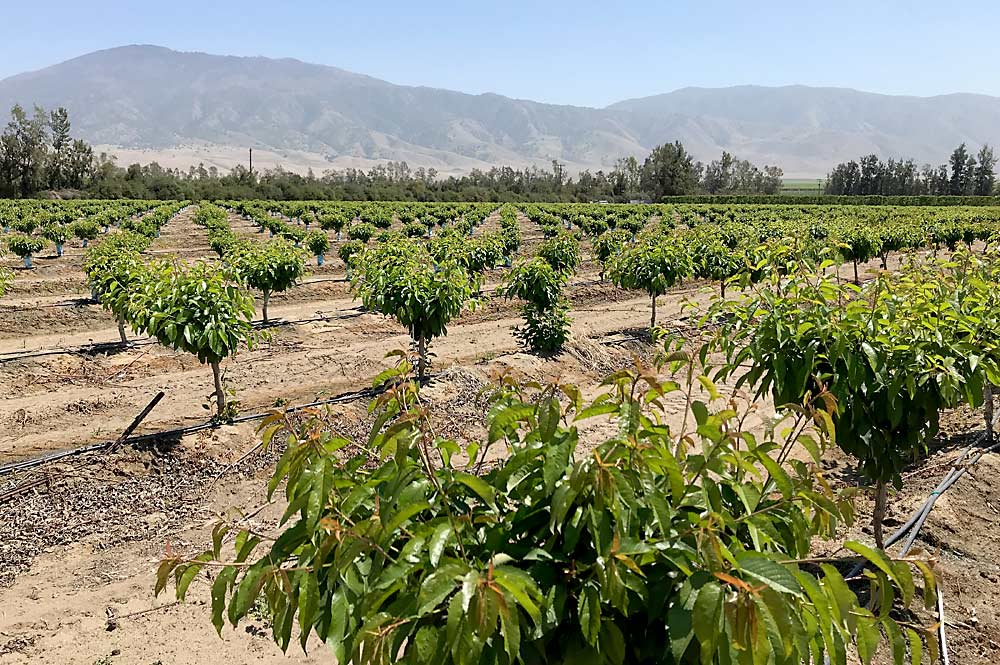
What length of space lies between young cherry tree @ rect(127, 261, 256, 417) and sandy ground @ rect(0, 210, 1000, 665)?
1246 mm

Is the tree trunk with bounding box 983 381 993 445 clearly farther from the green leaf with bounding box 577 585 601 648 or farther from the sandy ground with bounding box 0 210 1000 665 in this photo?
the green leaf with bounding box 577 585 601 648

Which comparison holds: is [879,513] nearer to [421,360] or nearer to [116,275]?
[421,360]

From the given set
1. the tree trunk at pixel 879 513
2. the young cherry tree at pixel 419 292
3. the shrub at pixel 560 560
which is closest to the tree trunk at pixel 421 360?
the young cherry tree at pixel 419 292

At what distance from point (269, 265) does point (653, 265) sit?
879 cm

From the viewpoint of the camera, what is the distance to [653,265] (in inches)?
585

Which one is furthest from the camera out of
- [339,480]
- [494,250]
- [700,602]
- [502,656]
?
[494,250]

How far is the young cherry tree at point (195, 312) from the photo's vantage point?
27.5 feet

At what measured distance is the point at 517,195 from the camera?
9431cm

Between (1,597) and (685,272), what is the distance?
44.5 feet

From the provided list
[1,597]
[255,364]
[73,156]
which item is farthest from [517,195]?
[1,597]

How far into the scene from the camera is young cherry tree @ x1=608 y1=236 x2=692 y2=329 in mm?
14859

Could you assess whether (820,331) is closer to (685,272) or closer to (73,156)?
(685,272)

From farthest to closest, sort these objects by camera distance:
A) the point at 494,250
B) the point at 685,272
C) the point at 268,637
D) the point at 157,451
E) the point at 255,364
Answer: the point at 494,250 < the point at 685,272 < the point at 255,364 < the point at 157,451 < the point at 268,637

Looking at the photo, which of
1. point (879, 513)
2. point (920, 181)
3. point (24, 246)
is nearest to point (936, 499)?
point (879, 513)
